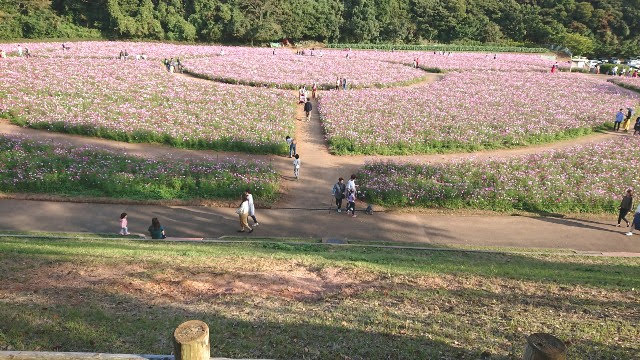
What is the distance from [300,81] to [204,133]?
15701mm

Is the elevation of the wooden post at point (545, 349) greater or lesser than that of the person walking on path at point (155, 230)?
greater

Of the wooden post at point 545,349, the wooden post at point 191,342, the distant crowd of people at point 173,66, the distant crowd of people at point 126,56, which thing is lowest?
the wooden post at point 191,342

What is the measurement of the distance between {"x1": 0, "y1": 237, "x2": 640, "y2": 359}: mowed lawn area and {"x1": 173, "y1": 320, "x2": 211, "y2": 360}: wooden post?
7.45 feet

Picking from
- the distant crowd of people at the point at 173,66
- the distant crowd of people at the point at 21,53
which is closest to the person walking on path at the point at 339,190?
the distant crowd of people at the point at 173,66

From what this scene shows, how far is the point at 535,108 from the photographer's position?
2938cm

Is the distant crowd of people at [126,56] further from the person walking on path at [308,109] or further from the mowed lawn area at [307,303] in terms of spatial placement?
the mowed lawn area at [307,303]

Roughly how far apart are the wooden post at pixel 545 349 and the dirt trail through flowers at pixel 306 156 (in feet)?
40.0

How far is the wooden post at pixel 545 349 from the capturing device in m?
3.08

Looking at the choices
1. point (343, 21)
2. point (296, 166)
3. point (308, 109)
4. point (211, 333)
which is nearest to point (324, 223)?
point (296, 166)

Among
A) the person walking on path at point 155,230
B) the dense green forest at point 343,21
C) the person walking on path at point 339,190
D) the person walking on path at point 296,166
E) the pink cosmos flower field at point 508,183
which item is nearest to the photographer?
the person walking on path at point 155,230

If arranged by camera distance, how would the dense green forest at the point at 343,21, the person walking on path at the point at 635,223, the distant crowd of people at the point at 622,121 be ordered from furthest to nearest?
the dense green forest at the point at 343,21
the distant crowd of people at the point at 622,121
the person walking on path at the point at 635,223

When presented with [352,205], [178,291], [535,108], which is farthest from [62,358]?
[535,108]

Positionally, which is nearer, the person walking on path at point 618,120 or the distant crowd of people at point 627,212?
the distant crowd of people at point 627,212

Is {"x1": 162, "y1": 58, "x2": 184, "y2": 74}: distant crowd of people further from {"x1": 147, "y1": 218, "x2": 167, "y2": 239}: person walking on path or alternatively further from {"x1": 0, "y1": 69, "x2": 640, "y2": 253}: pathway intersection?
{"x1": 147, "y1": 218, "x2": 167, "y2": 239}: person walking on path
